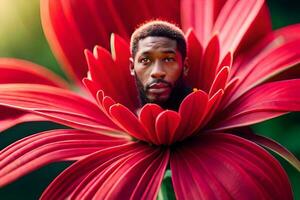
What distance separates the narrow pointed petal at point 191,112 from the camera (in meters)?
0.88

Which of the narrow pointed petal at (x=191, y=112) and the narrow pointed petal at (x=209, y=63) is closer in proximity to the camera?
the narrow pointed petal at (x=191, y=112)

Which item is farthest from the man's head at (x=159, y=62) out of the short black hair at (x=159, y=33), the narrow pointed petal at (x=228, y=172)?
the narrow pointed petal at (x=228, y=172)

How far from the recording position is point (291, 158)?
37.4 inches

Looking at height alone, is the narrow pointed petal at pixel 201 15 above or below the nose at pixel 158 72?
above

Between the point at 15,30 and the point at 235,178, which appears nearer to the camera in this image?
the point at 235,178

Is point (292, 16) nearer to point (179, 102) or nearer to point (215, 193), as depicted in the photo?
point (179, 102)

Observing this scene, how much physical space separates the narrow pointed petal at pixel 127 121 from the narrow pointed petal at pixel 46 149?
0.05 meters

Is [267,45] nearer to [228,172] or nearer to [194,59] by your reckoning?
[194,59]

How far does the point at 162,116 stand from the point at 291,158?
230mm

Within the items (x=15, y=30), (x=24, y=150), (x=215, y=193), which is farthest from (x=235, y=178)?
(x=15, y=30)

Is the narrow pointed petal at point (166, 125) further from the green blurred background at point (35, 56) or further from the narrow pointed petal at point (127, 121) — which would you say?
the green blurred background at point (35, 56)

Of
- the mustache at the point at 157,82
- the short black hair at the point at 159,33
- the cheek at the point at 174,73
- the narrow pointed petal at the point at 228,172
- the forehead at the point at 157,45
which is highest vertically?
the short black hair at the point at 159,33

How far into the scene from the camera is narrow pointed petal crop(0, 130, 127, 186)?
91 cm

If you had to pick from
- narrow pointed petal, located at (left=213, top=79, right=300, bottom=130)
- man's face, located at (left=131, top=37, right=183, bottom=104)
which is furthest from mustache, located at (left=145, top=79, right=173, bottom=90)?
narrow pointed petal, located at (left=213, top=79, right=300, bottom=130)
